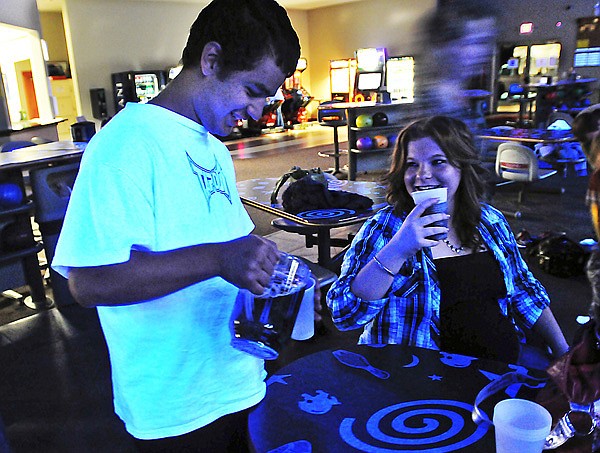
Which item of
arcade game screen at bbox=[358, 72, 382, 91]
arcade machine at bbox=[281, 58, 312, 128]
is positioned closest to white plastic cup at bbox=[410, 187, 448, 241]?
arcade game screen at bbox=[358, 72, 382, 91]

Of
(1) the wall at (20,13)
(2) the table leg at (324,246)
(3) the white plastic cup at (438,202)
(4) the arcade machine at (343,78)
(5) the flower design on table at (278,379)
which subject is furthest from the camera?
(4) the arcade machine at (343,78)

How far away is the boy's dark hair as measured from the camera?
39.0 inches

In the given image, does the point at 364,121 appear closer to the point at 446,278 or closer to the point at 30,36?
the point at 30,36

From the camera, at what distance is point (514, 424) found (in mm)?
894

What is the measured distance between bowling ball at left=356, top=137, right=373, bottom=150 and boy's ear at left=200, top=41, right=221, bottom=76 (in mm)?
6531

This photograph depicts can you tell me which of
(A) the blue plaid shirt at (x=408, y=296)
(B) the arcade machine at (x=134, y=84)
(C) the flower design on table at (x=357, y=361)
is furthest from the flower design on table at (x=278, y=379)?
(B) the arcade machine at (x=134, y=84)

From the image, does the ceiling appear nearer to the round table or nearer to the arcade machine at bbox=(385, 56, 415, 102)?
the arcade machine at bbox=(385, 56, 415, 102)

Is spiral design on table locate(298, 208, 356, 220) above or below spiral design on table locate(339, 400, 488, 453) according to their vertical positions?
below

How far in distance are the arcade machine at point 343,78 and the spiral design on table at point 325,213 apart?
11.4 metres

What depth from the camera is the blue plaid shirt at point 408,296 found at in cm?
160

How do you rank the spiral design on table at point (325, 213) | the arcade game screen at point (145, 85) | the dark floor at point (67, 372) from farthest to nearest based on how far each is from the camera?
the arcade game screen at point (145, 85), the spiral design on table at point (325, 213), the dark floor at point (67, 372)

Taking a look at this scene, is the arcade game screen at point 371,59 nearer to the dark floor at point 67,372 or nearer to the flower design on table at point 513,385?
the dark floor at point 67,372

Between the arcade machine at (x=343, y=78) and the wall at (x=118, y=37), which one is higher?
the wall at (x=118, y=37)

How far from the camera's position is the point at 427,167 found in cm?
172
